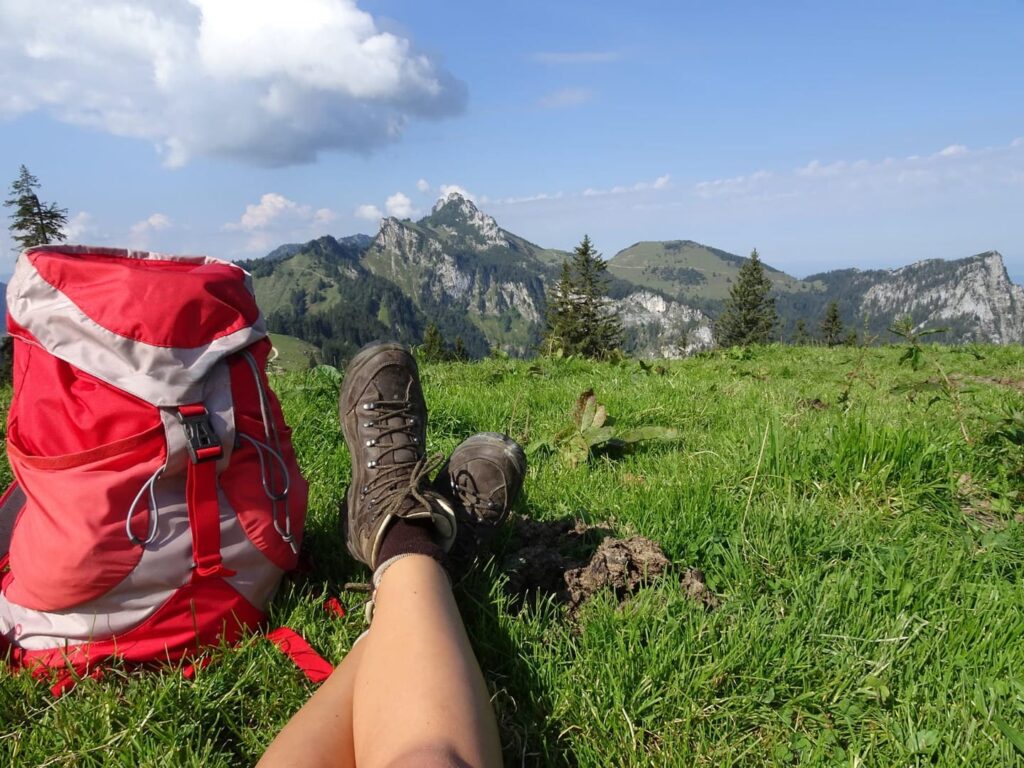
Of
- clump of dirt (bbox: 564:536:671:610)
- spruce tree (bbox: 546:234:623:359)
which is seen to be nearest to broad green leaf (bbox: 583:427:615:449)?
clump of dirt (bbox: 564:536:671:610)

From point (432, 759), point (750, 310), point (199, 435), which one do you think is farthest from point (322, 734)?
point (750, 310)

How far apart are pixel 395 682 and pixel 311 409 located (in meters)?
3.57

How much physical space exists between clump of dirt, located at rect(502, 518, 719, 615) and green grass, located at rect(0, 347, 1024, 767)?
0.10m

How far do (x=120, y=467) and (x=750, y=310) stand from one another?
92170 mm

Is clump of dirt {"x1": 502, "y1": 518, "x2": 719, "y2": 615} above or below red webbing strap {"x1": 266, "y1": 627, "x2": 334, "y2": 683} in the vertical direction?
above

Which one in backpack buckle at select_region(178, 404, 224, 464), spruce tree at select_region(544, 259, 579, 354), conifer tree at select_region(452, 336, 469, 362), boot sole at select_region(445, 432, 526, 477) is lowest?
conifer tree at select_region(452, 336, 469, 362)

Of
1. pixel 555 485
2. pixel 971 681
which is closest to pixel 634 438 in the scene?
pixel 555 485

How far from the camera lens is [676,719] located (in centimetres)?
184

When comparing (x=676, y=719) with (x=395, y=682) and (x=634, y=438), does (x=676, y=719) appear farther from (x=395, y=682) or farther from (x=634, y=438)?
(x=634, y=438)

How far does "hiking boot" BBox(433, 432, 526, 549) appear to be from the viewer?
290cm

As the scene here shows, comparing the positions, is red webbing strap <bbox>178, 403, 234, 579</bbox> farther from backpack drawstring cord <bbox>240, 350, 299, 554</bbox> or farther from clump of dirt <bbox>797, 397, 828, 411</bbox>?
clump of dirt <bbox>797, 397, 828, 411</bbox>

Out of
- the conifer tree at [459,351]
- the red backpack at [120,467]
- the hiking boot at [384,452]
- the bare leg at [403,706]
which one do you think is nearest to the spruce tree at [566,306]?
the conifer tree at [459,351]

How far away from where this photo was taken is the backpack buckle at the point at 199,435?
2.21 metres

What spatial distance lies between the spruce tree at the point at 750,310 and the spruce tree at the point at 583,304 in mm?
24563
